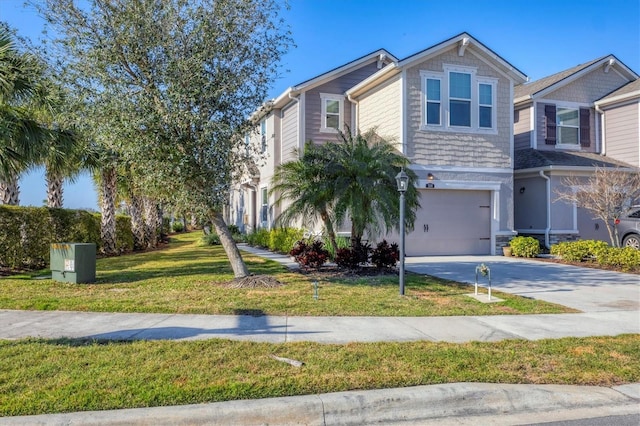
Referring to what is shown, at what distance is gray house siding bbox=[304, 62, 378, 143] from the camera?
1755cm

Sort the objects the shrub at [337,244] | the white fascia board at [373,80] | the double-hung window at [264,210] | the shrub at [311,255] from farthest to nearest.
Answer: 1. the double-hung window at [264,210]
2. the white fascia board at [373,80]
3. the shrub at [337,244]
4. the shrub at [311,255]

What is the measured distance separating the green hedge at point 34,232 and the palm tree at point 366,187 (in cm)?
914

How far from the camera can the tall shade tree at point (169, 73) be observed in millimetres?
9016

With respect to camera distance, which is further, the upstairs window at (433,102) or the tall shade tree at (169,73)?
the upstairs window at (433,102)

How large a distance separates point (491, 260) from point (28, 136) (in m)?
13.8

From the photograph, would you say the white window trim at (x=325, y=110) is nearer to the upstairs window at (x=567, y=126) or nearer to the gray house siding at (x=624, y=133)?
the upstairs window at (x=567, y=126)

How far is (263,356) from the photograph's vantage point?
5.29m

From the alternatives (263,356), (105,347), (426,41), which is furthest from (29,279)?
(426,41)

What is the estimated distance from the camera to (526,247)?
52.4 feet

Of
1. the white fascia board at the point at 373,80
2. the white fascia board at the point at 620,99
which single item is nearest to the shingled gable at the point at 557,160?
the white fascia board at the point at 620,99

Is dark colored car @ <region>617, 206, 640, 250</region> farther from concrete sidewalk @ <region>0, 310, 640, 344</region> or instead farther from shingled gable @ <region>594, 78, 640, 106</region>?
concrete sidewalk @ <region>0, 310, 640, 344</region>

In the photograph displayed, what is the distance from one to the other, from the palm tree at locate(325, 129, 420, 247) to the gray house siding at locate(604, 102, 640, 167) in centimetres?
1228

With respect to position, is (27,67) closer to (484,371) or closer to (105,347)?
(105,347)

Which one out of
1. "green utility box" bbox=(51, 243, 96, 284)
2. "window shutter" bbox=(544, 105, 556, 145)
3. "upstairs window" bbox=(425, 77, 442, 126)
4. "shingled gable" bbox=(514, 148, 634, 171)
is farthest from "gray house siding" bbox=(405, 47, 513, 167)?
"green utility box" bbox=(51, 243, 96, 284)
